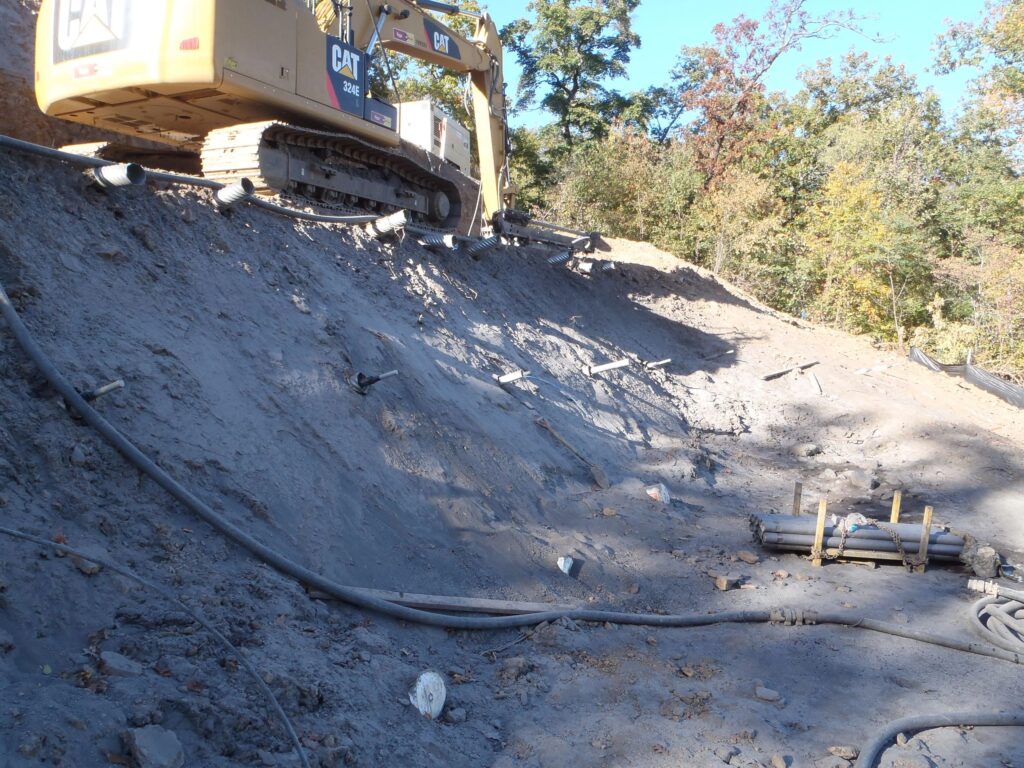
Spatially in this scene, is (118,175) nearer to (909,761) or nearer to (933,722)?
(909,761)

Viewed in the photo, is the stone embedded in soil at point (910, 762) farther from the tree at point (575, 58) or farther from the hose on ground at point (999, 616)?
the tree at point (575, 58)

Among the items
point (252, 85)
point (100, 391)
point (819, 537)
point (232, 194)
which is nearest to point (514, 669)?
point (100, 391)

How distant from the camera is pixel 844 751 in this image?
4008mm

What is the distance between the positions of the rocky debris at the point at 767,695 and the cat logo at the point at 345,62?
8.09 metres

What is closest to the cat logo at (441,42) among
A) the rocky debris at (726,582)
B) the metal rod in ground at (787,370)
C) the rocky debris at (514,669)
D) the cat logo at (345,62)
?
the cat logo at (345,62)

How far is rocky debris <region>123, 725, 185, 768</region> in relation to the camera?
2547mm

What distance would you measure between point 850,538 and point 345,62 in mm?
7764

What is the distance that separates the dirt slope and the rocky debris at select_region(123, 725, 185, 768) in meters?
0.07

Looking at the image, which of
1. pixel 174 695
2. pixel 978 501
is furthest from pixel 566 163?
pixel 174 695

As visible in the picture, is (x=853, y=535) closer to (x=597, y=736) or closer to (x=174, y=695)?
(x=597, y=736)

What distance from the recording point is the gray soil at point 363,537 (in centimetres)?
323

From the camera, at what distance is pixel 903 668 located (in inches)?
203

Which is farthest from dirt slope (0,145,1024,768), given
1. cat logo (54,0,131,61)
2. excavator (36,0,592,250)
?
cat logo (54,0,131,61)

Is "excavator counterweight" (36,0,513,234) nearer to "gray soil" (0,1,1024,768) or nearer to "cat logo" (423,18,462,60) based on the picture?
"cat logo" (423,18,462,60)
